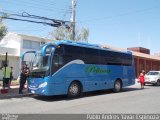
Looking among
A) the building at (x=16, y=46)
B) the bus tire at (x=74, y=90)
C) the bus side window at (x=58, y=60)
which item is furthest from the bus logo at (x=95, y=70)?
the building at (x=16, y=46)

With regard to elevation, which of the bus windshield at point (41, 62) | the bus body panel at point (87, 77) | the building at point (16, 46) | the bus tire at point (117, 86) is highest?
the building at point (16, 46)

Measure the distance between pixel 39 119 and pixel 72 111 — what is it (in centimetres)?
202

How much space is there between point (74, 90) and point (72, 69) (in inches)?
50.2

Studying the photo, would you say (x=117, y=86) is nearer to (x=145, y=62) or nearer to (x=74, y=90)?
(x=74, y=90)

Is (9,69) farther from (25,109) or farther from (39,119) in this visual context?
(39,119)

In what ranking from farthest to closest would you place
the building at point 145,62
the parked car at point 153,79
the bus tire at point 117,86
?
1. the building at point 145,62
2. the parked car at point 153,79
3. the bus tire at point 117,86

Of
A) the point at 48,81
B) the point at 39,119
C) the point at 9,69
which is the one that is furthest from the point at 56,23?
the point at 39,119

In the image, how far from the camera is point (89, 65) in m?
17.5

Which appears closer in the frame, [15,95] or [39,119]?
[39,119]

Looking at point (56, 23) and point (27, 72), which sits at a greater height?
point (56, 23)

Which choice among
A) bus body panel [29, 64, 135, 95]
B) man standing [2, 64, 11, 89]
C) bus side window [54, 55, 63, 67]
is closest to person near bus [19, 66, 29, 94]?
man standing [2, 64, 11, 89]

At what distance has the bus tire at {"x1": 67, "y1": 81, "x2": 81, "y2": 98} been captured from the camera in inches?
627

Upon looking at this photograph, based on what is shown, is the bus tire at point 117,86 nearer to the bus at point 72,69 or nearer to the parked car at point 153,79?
the bus at point 72,69

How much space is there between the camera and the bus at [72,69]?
48.2 ft
